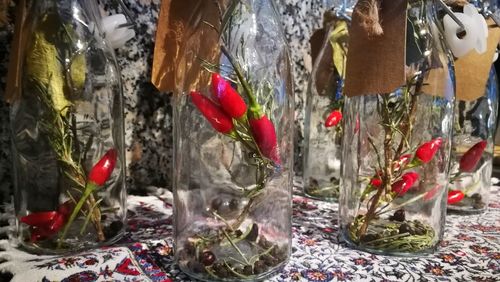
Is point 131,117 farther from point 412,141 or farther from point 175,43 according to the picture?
point 412,141

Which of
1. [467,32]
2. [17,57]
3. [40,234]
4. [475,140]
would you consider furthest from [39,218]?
[475,140]

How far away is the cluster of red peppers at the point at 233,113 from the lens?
39 centimetres

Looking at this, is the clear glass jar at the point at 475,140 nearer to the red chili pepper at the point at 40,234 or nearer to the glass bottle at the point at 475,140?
the glass bottle at the point at 475,140

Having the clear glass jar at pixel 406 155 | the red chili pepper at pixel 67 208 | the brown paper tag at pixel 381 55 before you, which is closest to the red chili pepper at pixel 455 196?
the clear glass jar at pixel 406 155

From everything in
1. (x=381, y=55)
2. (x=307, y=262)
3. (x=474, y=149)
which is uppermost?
(x=381, y=55)

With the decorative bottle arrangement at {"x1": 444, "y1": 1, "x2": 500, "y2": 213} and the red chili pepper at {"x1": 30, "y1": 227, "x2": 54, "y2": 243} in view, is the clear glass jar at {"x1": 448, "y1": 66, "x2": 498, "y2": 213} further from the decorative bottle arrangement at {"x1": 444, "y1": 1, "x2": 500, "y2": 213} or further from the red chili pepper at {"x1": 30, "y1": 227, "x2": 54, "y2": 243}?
the red chili pepper at {"x1": 30, "y1": 227, "x2": 54, "y2": 243}

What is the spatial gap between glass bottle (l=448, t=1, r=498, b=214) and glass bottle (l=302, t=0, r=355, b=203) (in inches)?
7.0

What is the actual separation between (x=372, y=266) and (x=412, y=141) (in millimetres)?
156

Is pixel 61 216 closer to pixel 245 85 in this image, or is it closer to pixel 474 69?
pixel 245 85

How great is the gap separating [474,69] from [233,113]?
1.13 ft

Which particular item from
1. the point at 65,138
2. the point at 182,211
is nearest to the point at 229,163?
the point at 182,211

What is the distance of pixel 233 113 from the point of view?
0.39m

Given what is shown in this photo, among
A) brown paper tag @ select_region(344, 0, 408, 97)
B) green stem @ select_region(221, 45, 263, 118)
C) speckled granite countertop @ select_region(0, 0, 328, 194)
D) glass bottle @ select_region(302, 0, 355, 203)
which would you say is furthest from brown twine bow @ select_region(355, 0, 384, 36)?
speckled granite countertop @ select_region(0, 0, 328, 194)

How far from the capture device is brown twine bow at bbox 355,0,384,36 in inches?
16.8
